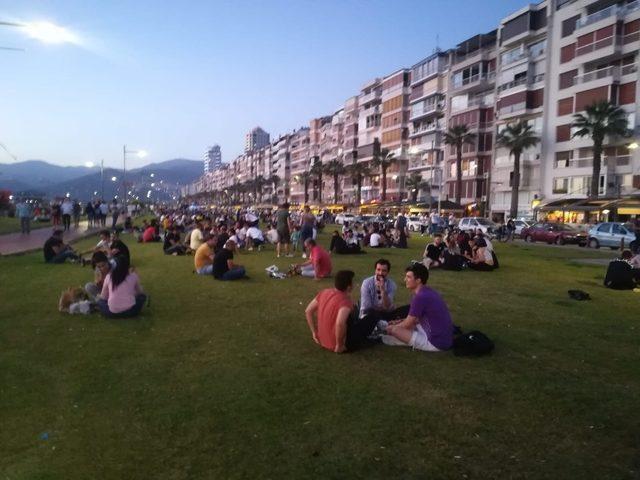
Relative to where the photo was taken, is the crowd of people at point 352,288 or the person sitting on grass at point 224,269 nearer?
the crowd of people at point 352,288

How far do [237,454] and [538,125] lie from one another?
59.2 metres

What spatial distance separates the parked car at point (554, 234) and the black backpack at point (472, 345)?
28.2m

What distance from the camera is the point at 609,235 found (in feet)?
98.7

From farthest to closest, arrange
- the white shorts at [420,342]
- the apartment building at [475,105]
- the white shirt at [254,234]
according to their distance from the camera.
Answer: the apartment building at [475,105], the white shirt at [254,234], the white shorts at [420,342]

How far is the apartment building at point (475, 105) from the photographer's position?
6575 centimetres

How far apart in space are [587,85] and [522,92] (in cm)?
866

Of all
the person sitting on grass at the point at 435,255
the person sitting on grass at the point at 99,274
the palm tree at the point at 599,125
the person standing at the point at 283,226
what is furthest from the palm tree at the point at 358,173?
the person sitting on grass at the point at 99,274

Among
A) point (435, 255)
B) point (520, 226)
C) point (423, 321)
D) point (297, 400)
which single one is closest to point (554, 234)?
point (520, 226)

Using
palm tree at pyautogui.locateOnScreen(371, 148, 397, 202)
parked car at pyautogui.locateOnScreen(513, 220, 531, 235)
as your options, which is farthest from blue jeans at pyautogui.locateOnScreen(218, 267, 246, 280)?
palm tree at pyautogui.locateOnScreen(371, 148, 397, 202)

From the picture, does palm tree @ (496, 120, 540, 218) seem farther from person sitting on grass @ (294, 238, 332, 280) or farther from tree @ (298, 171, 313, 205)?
tree @ (298, 171, 313, 205)

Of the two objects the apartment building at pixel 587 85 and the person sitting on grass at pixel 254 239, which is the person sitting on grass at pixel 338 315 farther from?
the apartment building at pixel 587 85

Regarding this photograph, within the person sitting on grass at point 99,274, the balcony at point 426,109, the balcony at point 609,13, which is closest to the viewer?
the person sitting on grass at point 99,274

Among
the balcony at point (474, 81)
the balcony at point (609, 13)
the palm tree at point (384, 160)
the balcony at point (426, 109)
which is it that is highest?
the balcony at point (609, 13)

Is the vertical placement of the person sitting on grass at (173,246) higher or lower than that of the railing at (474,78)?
lower
